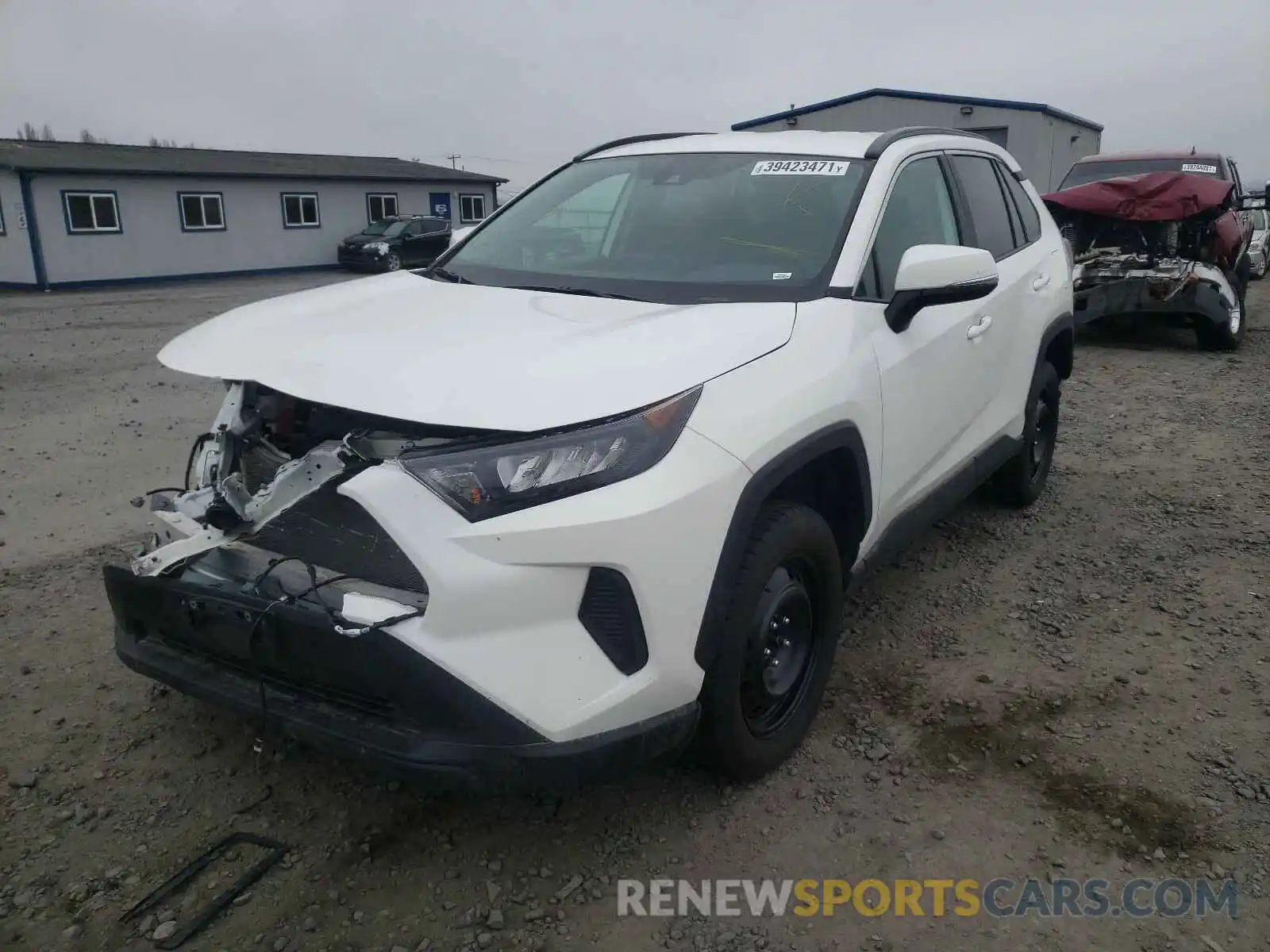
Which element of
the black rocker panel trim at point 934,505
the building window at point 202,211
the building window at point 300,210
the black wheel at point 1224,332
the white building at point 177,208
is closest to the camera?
the black rocker panel trim at point 934,505

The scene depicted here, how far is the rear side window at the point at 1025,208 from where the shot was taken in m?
4.65

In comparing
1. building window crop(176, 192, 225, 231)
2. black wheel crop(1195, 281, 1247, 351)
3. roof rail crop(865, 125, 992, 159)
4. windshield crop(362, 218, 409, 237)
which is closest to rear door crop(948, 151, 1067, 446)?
roof rail crop(865, 125, 992, 159)

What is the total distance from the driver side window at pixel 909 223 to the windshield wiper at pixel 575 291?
2.42ft

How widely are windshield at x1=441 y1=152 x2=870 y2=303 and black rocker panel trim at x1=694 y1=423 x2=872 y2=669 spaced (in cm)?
54

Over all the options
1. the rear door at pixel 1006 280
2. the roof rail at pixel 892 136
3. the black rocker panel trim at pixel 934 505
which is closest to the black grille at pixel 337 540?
the black rocker panel trim at pixel 934 505

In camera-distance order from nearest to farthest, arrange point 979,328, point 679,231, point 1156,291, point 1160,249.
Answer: point 679,231 → point 979,328 → point 1156,291 → point 1160,249

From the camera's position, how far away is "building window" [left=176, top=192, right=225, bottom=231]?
82.5 feet

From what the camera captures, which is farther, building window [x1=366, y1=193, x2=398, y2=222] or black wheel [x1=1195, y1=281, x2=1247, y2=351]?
building window [x1=366, y1=193, x2=398, y2=222]

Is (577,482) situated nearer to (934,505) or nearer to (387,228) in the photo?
(934,505)

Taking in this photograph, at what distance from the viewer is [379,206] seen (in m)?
30.3

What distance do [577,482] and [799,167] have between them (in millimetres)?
1882

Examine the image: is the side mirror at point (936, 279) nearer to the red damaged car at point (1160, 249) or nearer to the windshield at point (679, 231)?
the windshield at point (679, 231)

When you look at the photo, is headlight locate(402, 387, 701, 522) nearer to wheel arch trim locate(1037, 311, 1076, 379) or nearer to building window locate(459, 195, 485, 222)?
wheel arch trim locate(1037, 311, 1076, 379)

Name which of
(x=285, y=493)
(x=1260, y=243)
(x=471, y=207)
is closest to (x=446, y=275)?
(x=285, y=493)
